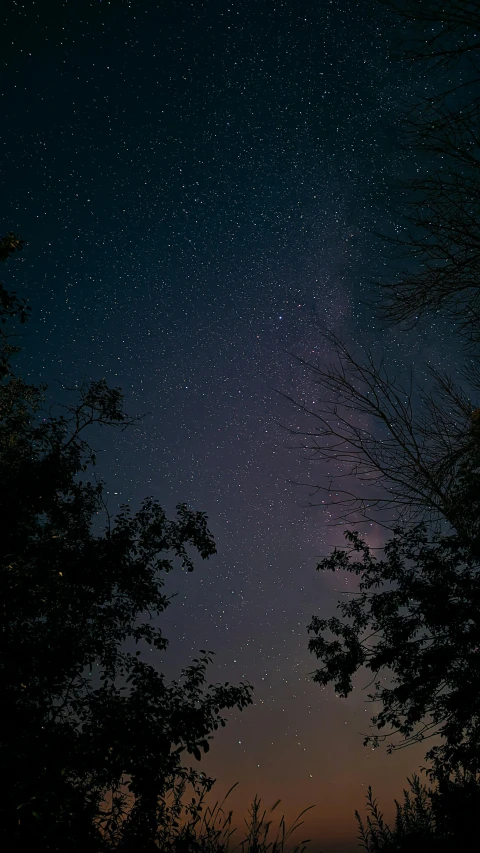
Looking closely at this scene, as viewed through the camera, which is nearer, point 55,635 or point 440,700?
point 55,635

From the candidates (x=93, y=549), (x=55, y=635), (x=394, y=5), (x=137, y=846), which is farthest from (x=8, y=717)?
(x=394, y=5)

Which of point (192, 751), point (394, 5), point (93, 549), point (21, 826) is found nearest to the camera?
point (394, 5)

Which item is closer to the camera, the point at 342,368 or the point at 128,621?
the point at 342,368

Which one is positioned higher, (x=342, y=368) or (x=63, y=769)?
(x=342, y=368)

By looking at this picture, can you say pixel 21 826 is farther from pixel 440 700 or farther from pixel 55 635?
pixel 440 700

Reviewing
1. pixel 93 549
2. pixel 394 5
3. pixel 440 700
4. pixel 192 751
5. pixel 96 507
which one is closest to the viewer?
pixel 394 5

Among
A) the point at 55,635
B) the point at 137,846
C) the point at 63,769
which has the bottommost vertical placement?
the point at 137,846

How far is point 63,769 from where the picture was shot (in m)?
4.29

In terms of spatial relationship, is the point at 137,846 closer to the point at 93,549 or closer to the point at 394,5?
the point at 93,549

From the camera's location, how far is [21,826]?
13.3ft

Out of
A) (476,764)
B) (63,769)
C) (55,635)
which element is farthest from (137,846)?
(476,764)

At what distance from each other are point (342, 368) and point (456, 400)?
4.43ft

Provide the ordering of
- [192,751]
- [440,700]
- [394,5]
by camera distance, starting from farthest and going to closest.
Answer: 1. [440,700]
2. [192,751]
3. [394,5]

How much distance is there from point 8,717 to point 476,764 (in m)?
5.48
